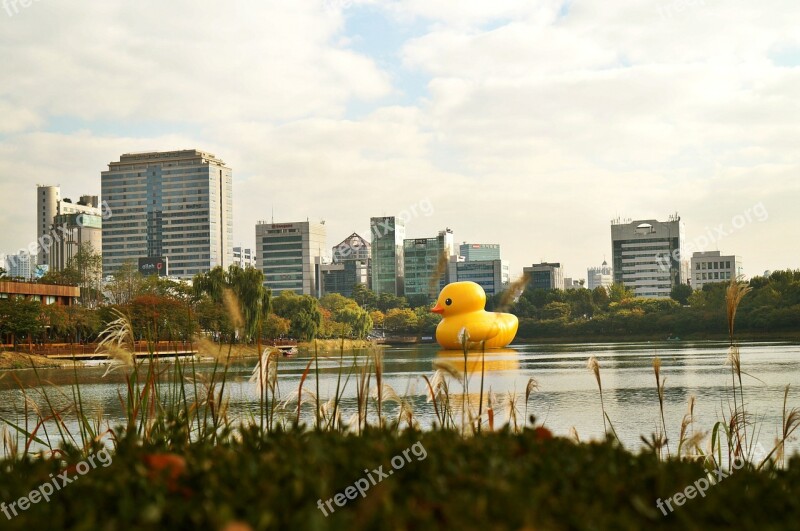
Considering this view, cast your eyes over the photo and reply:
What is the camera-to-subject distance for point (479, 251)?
6142 inches

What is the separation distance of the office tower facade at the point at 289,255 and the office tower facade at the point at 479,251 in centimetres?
3203

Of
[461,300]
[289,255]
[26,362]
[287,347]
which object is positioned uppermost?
[289,255]

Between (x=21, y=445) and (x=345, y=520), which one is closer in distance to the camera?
(x=345, y=520)

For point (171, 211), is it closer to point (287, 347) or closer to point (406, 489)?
point (287, 347)

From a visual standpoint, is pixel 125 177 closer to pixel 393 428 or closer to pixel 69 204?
pixel 69 204

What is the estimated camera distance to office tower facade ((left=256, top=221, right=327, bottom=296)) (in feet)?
433

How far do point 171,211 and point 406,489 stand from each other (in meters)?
134

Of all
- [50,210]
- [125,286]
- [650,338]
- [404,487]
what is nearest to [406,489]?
[404,487]

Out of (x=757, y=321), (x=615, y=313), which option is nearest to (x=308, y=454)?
(x=757, y=321)

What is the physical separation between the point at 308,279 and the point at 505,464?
428 feet

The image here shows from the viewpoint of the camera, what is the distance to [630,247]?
119188 mm

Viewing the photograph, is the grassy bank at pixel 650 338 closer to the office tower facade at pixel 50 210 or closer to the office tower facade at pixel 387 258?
the office tower facade at pixel 387 258

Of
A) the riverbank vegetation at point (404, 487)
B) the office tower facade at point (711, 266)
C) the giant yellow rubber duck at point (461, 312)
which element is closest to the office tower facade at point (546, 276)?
the office tower facade at point (711, 266)

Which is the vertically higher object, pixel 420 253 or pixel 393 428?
pixel 420 253
